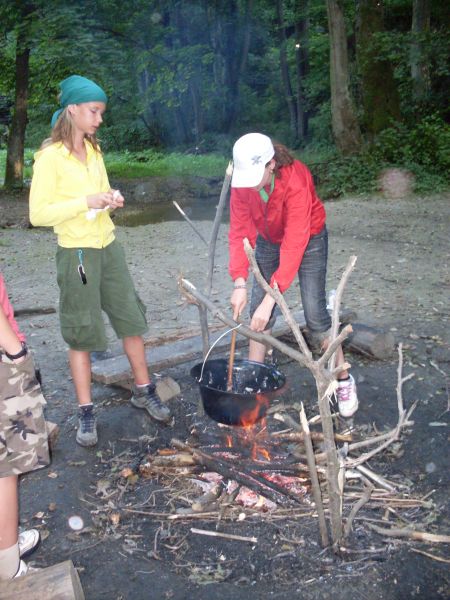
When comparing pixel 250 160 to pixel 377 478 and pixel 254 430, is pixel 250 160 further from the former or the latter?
pixel 377 478

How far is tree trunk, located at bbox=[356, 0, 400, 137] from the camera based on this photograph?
1574cm

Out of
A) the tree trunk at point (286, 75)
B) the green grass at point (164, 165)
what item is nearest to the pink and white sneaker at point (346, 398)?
the green grass at point (164, 165)

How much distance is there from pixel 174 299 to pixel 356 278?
2213mm

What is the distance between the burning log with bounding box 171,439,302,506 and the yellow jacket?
133 cm

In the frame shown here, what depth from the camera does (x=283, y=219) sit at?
349 cm

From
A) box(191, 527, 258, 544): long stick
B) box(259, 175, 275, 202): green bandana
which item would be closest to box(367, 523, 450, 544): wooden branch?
box(191, 527, 258, 544): long stick

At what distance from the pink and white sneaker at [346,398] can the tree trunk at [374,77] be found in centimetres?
1346

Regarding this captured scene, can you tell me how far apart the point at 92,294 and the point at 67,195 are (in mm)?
574

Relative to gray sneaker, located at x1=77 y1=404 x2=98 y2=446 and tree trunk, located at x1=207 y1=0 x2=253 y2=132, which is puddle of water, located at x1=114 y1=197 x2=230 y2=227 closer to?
gray sneaker, located at x1=77 y1=404 x2=98 y2=446

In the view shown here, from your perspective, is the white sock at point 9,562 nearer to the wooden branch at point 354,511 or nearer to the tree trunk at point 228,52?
the wooden branch at point 354,511

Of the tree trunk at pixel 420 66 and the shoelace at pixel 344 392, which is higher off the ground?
the tree trunk at pixel 420 66

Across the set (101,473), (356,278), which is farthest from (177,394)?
(356,278)

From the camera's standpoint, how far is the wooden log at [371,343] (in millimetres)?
4645

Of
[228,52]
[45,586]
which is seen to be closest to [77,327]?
[45,586]
